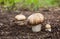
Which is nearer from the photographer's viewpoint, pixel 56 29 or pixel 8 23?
pixel 56 29

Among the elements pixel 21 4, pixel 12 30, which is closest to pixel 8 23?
pixel 12 30

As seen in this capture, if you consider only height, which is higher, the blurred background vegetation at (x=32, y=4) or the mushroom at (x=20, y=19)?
the blurred background vegetation at (x=32, y=4)

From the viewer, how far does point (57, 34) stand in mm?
3510

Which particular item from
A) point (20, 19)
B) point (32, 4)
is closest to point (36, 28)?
point (20, 19)

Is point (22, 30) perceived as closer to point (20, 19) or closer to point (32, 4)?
point (20, 19)

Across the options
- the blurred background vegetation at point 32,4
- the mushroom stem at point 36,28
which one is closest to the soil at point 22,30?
the mushroom stem at point 36,28

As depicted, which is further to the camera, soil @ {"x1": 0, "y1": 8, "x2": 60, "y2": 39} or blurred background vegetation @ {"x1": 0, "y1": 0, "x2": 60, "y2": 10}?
blurred background vegetation @ {"x1": 0, "y1": 0, "x2": 60, "y2": 10}

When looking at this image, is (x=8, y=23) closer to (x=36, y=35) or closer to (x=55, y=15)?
(x=36, y=35)

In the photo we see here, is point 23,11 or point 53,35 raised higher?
point 23,11

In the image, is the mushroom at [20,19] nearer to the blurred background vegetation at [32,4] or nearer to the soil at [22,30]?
the soil at [22,30]

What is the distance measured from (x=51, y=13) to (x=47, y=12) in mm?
164

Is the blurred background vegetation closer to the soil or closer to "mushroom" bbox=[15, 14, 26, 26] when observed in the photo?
the soil

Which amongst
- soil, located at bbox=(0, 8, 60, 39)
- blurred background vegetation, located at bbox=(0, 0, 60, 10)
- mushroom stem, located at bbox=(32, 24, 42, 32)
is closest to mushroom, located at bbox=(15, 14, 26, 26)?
soil, located at bbox=(0, 8, 60, 39)

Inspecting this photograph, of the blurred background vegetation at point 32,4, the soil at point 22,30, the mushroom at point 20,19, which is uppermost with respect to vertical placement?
the blurred background vegetation at point 32,4
